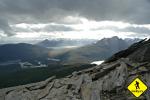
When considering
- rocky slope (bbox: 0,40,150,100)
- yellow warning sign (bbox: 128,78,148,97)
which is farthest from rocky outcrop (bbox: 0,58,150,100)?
yellow warning sign (bbox: 128,78,148,97)

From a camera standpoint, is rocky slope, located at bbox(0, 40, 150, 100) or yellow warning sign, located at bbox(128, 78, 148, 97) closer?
yellow warning sign, located at bbox(128, 78, 148, 97)

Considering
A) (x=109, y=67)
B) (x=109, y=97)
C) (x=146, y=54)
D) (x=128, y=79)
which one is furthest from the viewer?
(x=146, y=54)

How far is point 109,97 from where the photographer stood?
38625 millimetres

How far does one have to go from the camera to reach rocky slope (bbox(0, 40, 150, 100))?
39.3 meters

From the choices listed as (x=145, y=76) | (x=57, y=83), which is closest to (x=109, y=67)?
(x=145, y=76)

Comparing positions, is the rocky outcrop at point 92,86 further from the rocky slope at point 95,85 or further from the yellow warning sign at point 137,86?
the yellow warning sign at point 137,86

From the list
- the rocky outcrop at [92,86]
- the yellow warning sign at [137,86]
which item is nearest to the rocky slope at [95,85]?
the rocky outcrop at [92,86]

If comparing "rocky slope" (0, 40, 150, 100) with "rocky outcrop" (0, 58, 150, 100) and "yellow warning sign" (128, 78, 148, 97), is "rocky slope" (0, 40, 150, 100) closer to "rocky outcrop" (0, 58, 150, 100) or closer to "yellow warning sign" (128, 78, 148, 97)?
"rocky outcrop" (0, 58, 150, 100)

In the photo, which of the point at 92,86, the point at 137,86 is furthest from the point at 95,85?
the point at 137,86

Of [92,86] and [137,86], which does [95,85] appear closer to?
[92,86]

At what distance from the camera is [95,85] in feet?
135

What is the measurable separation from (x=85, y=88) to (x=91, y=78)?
2450 mm

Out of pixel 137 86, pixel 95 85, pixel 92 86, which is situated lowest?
pixel 92 86

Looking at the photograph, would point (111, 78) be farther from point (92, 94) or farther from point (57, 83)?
point (57, 83)
